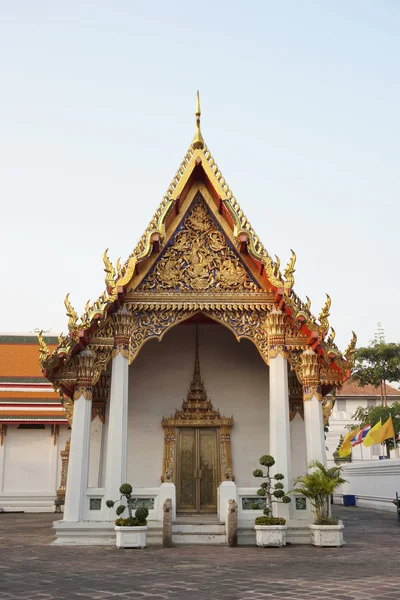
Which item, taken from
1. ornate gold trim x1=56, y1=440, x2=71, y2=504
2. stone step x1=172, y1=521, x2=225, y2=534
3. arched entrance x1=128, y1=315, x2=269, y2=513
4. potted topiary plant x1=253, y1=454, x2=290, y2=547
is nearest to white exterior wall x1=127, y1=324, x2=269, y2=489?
arched entrance x1=128, y1=315, x2=269, y2=513

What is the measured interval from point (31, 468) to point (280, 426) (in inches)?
513

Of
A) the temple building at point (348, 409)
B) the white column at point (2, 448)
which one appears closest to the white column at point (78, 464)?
the white column at point (2, 448)

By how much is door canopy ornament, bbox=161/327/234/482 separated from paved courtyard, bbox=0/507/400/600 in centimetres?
322

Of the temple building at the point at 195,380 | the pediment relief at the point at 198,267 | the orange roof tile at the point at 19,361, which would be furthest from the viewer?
the orange roof tile at the point at 19,361

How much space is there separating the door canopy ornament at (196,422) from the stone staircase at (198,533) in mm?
2159

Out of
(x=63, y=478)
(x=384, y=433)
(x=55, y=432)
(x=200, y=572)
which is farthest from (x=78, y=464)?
(x=55, y=432)

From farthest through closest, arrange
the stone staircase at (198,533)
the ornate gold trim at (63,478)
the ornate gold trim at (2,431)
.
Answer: the ornate gold trim at (2,431)
the ornate gold trim at (63,478)
the stone staircase at (198,533)

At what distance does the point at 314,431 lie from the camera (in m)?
11.5

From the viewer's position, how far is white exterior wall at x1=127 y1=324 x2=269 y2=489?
13578mm

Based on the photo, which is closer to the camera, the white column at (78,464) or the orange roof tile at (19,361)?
the white column at (78,464)

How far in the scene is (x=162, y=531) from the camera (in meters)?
10.6

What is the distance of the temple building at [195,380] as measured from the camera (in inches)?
434

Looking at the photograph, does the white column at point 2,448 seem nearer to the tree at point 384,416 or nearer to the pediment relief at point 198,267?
the pediment relief at point 198,267

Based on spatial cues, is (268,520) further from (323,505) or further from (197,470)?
(197,470)
